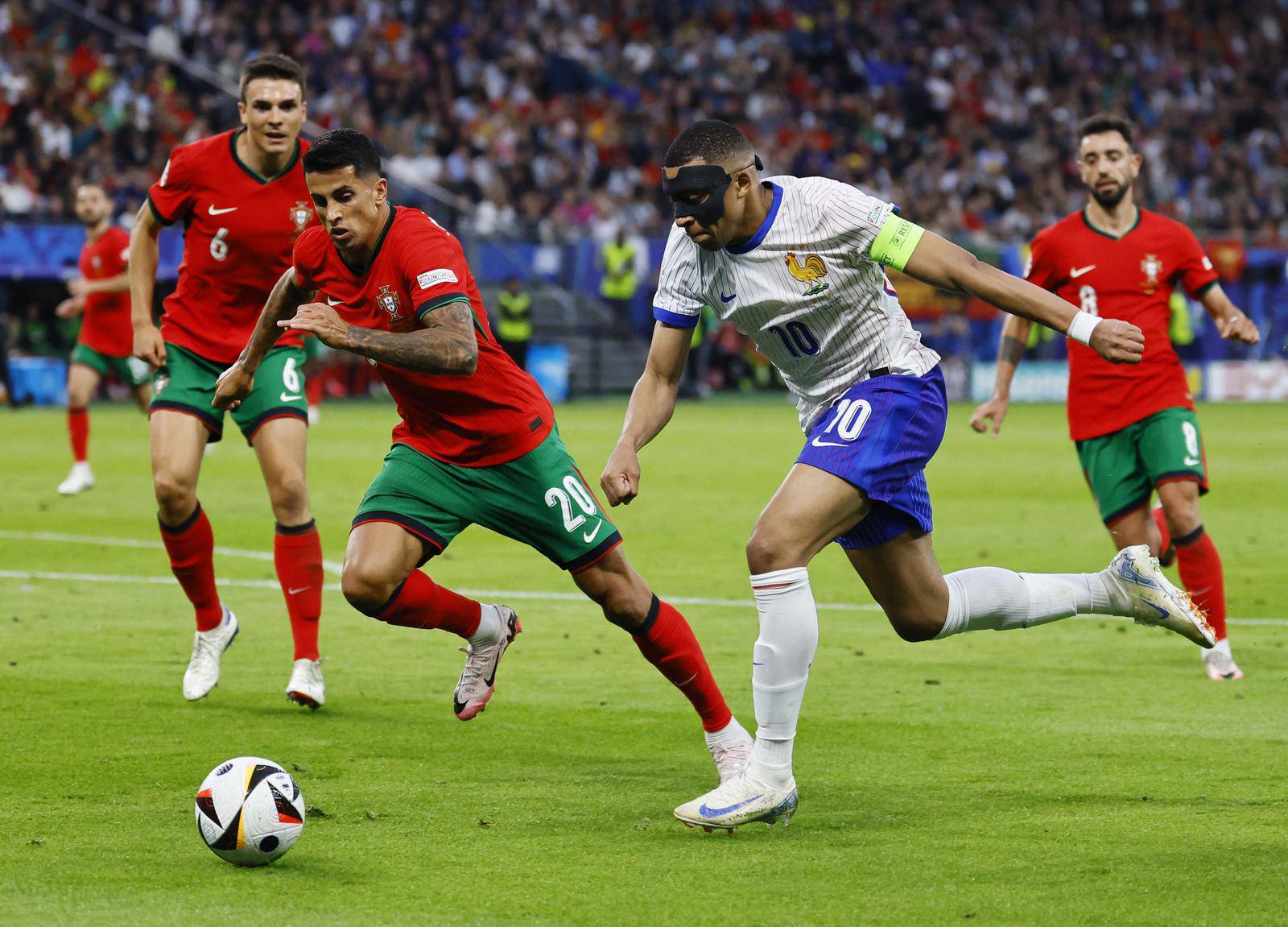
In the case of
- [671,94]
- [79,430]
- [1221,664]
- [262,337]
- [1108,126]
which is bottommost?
[79,430]

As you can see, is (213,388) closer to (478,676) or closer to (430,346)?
(478,676)

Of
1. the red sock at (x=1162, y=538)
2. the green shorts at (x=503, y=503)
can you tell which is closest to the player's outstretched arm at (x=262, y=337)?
the green shorts at (x=503, y=503)

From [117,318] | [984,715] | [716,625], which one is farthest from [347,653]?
[117,318]

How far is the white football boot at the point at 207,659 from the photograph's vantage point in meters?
7.01

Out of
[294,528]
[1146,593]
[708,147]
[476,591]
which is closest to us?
[708,147]

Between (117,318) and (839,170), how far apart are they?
22.3 m

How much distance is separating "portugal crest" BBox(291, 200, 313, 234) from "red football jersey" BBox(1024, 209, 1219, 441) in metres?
3.38

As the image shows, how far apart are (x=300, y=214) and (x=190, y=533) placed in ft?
4.79

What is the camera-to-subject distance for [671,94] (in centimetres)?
3597

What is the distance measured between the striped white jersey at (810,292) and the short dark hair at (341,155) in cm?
104

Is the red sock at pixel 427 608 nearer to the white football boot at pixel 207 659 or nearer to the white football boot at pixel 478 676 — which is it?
the white football boot at pixel 478 676

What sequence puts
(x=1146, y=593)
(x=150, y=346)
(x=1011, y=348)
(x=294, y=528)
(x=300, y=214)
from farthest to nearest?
(x=1011, y=348) → (x=300, y=214) → (x=294, y=528) → (x=150, y=346) → (x=1146, y=593)

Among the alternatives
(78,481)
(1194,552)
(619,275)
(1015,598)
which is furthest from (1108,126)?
(619,275)

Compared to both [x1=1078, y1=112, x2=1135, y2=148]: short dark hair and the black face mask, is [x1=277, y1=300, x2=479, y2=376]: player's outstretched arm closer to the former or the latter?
the black face mask
